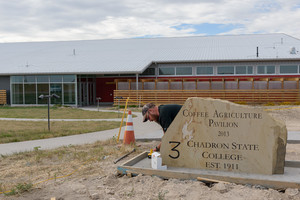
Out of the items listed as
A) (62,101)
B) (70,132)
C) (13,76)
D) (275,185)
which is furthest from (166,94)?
(275,185)

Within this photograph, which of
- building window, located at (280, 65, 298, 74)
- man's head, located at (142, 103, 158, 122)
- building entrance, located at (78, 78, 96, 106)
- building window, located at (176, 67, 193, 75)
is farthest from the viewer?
building entrance, located at (78, 78, 96, 106)

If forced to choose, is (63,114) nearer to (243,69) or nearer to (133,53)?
(133,53)

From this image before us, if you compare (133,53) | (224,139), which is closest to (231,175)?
(224,139)

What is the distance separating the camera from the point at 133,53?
33.0m

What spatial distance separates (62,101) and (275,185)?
83.4 feet

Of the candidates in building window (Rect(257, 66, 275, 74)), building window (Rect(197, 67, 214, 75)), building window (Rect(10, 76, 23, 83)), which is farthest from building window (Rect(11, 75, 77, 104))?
building window (Rect(257, 66, 275, 74))

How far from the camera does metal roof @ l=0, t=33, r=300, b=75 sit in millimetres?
28594

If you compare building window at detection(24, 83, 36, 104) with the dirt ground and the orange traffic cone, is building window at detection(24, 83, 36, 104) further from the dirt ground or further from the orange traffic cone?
the dirt ground

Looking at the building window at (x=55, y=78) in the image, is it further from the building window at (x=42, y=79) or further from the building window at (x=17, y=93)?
the building window at (x=17, y=93)

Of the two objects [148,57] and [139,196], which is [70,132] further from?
[148,57]

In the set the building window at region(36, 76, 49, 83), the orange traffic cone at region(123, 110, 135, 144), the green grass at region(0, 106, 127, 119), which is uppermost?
the building window at region(36, 76, 49, 83)

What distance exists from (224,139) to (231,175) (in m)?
0.63

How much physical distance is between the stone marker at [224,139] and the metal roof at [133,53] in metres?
20.8

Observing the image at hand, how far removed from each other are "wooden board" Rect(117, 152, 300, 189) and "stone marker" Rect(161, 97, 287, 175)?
0.17 m
